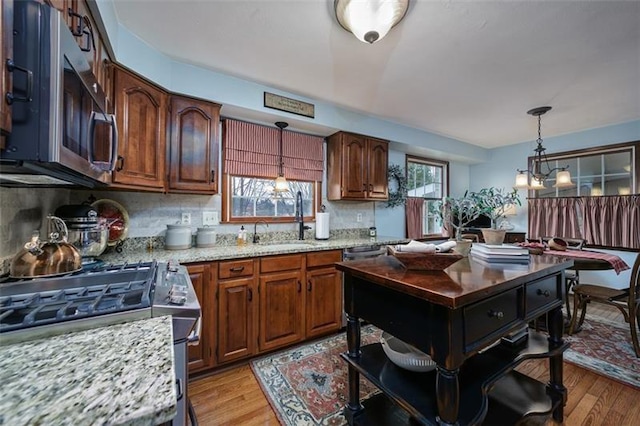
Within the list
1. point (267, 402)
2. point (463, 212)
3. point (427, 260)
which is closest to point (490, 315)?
point (427, 260)

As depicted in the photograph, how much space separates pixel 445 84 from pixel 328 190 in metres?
Answer: 1.68

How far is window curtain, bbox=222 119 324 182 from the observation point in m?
2.68

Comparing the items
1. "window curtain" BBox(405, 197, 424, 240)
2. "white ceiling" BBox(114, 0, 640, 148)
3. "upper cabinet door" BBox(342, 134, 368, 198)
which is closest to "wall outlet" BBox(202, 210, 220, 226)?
"white ceiling" BBox(114, 0, 640, 148)

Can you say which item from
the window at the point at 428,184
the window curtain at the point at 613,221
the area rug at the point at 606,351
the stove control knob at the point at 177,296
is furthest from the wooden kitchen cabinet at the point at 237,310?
the window curtain at the point at 613,221

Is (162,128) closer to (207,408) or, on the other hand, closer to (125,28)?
(125,28)

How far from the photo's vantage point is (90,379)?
54 cm

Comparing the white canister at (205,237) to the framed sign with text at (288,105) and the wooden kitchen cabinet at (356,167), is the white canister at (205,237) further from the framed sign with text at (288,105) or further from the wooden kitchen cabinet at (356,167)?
the wooden kitchen cabinet at (356,167)

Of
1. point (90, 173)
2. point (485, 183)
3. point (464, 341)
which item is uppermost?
point (485, 183)

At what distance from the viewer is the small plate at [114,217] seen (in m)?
2.03

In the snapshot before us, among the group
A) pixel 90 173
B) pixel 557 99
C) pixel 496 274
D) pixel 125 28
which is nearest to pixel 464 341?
pixel 496 274

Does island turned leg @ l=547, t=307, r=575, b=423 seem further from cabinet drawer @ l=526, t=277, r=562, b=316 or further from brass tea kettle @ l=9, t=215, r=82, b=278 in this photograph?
brass tea kettle @ l=9, t=215, r=82, b=278

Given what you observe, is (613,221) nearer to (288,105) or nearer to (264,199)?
(288,105)

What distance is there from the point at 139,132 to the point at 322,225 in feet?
6.33

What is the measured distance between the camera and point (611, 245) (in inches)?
141
